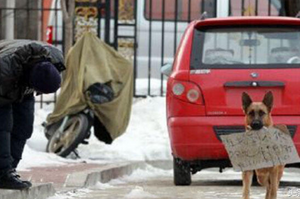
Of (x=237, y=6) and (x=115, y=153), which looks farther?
(x=237, y=6)

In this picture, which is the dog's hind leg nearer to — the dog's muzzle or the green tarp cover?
the dog's muzzle

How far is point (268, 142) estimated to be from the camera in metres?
7.92

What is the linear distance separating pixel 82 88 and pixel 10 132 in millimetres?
6520

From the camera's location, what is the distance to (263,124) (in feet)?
26.1

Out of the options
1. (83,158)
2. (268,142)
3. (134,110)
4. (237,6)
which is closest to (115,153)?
(83,158)

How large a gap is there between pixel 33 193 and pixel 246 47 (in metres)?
3.32

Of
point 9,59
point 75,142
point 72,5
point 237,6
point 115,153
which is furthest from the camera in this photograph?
point 237,6

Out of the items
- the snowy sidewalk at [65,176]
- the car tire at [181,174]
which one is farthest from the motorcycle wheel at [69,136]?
the car tire at [181,174]

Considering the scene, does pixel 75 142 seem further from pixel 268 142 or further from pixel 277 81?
pixel 268 142

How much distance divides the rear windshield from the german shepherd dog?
7.40ft

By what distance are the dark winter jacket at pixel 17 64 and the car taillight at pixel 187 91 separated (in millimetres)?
2667

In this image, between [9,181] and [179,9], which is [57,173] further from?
[179,9]

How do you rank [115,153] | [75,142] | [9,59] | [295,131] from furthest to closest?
[115,153] → [75,142] → [295,131] → [9,59]

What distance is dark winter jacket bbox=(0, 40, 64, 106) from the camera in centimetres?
750
